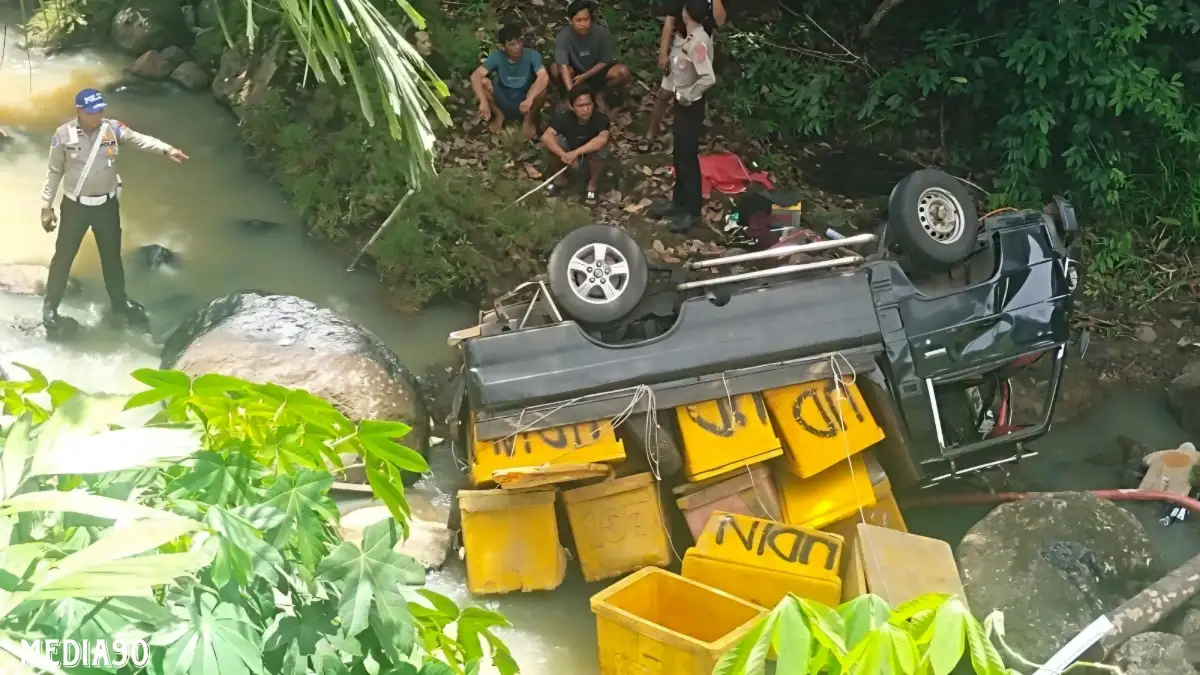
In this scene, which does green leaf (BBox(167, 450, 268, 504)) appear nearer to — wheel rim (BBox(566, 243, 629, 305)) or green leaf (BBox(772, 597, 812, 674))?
green leaf (BBox(772, 597, 812, 674))

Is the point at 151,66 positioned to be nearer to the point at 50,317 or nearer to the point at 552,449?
the point at 50,317

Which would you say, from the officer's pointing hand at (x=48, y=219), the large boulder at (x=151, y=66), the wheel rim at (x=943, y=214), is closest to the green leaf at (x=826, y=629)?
the wheel rim at (x=943, y=214)

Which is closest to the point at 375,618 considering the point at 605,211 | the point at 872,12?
the point at 605,211

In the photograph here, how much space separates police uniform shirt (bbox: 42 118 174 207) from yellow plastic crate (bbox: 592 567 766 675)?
271 centimetres

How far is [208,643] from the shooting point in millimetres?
841

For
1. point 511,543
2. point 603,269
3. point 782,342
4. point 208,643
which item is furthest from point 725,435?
point 208,643

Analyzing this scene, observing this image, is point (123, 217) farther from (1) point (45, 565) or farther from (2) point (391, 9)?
(1) point (45, 565)

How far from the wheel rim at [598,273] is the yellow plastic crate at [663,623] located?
42.7 inches

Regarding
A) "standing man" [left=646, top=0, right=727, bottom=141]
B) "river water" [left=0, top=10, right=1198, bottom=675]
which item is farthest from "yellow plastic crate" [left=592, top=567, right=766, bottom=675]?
"standing man" [left=646, top=0, right=727, bottom=141]

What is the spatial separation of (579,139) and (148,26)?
8.25ft

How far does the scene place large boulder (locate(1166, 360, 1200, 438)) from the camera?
5168mm

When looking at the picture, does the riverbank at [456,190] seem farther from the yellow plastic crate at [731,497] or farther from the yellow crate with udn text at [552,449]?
the yellow plastic crate at [731,497]

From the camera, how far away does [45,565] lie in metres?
0.80

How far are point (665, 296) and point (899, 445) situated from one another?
3.61 feet
